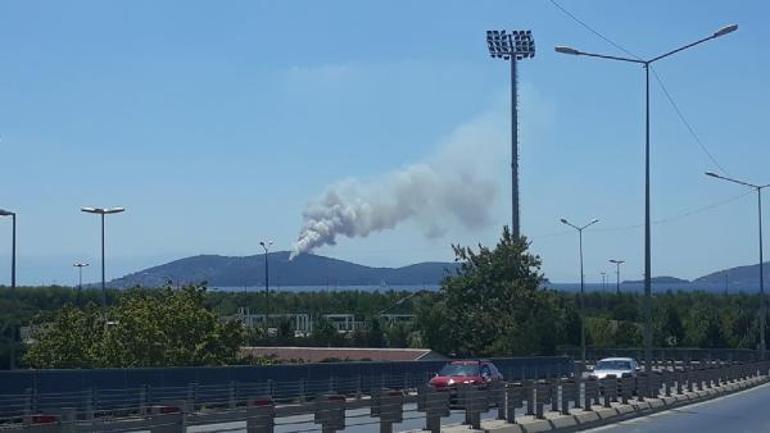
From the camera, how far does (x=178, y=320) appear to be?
205ft

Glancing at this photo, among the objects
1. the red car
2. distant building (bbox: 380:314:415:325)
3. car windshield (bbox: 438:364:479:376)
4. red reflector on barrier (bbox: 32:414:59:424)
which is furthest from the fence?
distant building (bbox: 380:314:415:325)

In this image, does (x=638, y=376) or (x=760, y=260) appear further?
(x=760, y=260)

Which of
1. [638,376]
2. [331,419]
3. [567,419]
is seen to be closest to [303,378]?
[638,376]

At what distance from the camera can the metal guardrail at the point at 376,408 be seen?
56.5 ft

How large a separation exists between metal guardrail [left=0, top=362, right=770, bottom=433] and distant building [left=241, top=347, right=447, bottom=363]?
30255mm

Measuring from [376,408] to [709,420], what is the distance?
14.1 meters

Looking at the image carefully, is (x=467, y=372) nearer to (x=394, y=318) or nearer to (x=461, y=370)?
(x=461, y=370)

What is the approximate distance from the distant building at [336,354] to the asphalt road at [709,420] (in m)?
34.3

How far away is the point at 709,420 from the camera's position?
34.2 meters

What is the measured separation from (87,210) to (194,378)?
25.5m

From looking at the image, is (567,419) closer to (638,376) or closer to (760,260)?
(638,376)

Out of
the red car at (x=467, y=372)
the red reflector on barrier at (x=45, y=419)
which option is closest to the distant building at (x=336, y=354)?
the red car at (x=467, y=372)

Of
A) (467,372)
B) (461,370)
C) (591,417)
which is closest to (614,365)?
(461,370)

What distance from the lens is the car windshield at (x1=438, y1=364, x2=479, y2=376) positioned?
44.7m
